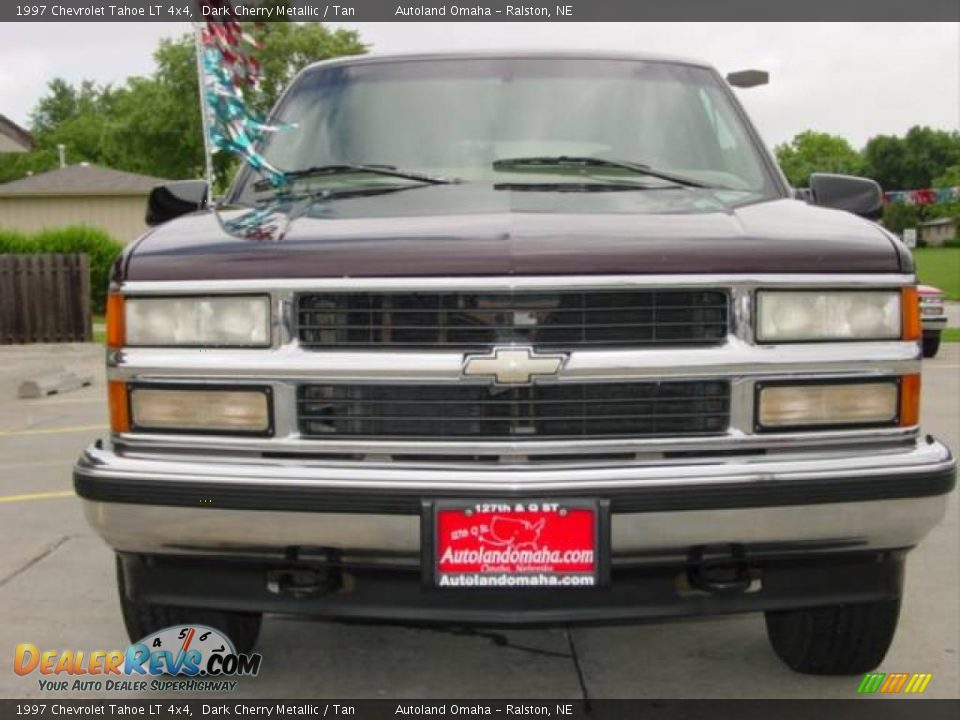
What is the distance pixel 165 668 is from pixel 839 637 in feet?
6.69

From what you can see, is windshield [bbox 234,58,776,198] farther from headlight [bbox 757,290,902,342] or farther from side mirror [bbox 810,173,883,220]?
headlight [bbox 757,290,902,342]


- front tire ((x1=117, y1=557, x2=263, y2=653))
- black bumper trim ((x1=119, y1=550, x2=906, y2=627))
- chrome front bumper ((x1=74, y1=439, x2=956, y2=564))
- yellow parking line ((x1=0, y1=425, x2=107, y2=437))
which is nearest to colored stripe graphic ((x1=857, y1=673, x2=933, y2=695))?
black bumper trim ((x1=119, y1=550, x2=906, y2=627))

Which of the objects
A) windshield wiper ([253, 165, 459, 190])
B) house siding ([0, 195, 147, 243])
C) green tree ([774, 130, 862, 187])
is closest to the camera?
windshield wiper ([253, 165, 459, 190])

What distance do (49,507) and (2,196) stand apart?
3508 centimetres

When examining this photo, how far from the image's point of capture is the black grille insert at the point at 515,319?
2664 mm

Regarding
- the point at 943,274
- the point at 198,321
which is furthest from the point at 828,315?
the point at 943,274

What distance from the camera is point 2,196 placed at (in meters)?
37.3

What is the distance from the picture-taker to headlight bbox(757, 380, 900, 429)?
9.00 feet

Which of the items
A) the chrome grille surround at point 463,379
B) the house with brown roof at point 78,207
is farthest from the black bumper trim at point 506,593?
the house with brown roof at point 78,207

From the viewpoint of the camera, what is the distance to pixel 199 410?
9.05ft

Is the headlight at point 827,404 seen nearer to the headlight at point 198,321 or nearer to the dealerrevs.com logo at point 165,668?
the headlight at point 198,321

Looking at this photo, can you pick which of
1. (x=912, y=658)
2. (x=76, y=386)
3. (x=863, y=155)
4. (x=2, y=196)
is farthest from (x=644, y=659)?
(x=863, y=155)

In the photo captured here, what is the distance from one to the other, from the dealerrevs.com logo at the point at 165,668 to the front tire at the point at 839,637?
1.69 m

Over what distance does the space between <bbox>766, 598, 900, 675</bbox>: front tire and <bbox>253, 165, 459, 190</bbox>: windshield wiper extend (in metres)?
1.75
